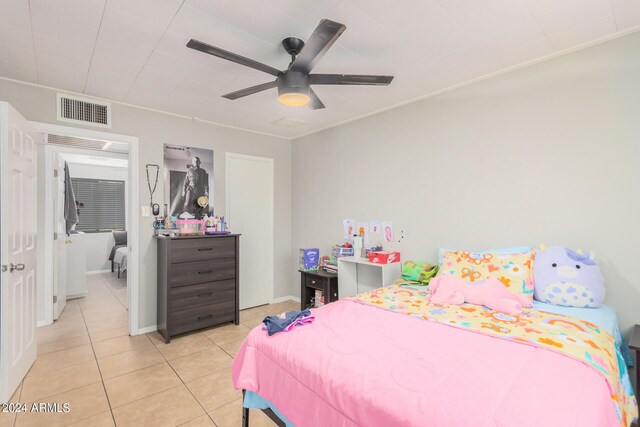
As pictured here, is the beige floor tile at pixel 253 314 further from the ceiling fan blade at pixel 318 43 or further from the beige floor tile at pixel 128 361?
the ceiling fan blade at pixel 318 43

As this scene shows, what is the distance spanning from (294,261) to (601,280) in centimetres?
357

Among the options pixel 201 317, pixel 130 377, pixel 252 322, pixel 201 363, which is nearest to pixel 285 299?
pixel 252 322

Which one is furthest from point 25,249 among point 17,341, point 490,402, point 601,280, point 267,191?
point 601,280

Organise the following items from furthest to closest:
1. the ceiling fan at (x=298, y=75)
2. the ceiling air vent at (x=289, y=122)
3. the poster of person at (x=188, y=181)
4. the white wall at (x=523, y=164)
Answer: the ceiling air vent at (x=289, y=122) → the poster of person at (x=188, y=181) → the white wall at (x=523, y=164) → the ceiling fan at (x=298, y=75)

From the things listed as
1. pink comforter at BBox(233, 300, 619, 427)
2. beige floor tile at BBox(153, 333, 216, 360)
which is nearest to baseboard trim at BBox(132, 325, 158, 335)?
beige floor tile at BBox(153, 333, 216, 360)

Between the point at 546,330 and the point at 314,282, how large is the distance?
2.54m

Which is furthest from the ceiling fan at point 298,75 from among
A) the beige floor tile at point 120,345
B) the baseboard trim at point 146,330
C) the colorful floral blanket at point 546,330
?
the baseboard trim at point 146,330

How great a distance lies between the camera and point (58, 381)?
7.95 feet

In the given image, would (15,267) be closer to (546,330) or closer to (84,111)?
(84,111)

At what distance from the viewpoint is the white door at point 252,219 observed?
416 cm

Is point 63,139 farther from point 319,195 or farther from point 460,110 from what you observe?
point 460,110

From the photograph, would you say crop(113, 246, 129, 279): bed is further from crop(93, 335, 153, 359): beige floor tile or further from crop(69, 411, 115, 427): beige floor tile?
crop(69, 411, 115, 427): beige floor tile

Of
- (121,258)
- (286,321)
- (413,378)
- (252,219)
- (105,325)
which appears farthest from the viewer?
(121,258)

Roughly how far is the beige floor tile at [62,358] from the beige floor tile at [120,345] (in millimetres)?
75
